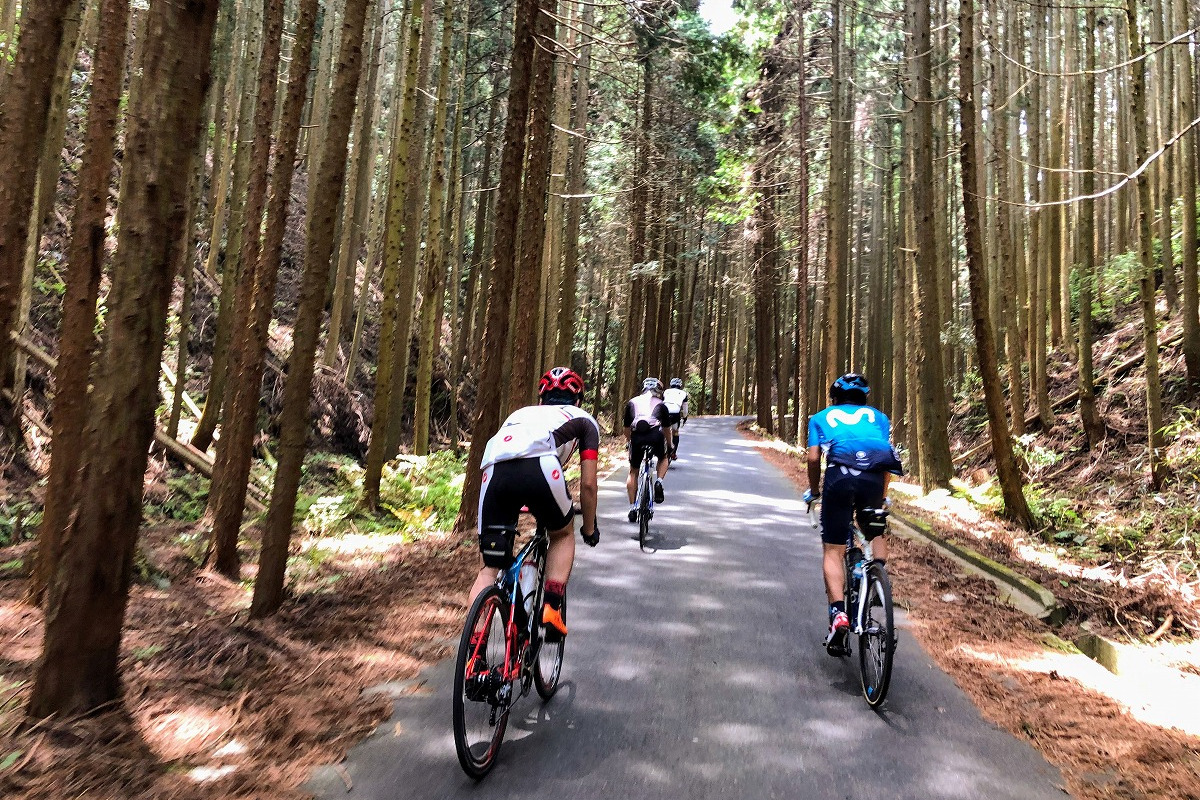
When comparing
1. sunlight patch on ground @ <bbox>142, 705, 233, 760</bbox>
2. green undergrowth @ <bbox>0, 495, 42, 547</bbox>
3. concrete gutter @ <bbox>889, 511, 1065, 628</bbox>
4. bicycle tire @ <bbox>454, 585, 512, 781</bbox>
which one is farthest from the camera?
green undergrowth @ <bbox>0, 495, 42, 547</bbox>

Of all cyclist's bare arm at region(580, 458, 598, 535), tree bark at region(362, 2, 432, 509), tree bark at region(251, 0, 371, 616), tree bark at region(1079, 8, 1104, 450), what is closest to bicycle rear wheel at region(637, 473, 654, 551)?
tree bark at region(362, 2, 432, 509)

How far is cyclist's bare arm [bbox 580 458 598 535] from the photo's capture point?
445 centimetres

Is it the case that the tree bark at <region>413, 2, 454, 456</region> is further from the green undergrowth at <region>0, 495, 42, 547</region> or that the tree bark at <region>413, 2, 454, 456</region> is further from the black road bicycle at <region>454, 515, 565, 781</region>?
the black road bicycle at <region>454, 515, 565, 781</region>

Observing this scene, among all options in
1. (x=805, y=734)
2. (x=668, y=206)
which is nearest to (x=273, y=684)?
(x=805, y=734)

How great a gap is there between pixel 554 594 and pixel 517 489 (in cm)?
67

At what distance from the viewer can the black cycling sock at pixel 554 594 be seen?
4.30 meters

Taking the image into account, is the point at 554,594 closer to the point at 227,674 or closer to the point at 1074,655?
the point at 227,674

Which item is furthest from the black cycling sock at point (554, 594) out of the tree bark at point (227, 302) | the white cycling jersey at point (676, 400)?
the white cycling jersey at point (676, 400)

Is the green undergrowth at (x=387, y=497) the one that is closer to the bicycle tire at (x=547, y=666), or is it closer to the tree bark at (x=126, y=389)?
the bicycle tire at (x=547, y=666)

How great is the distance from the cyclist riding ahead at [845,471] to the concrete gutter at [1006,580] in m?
2.41

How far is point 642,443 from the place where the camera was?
10062 millimetres

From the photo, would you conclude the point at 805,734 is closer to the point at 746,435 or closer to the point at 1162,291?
the point at 1162,291

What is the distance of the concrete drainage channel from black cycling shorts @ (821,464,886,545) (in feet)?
7.47

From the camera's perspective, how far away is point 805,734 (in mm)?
4094
